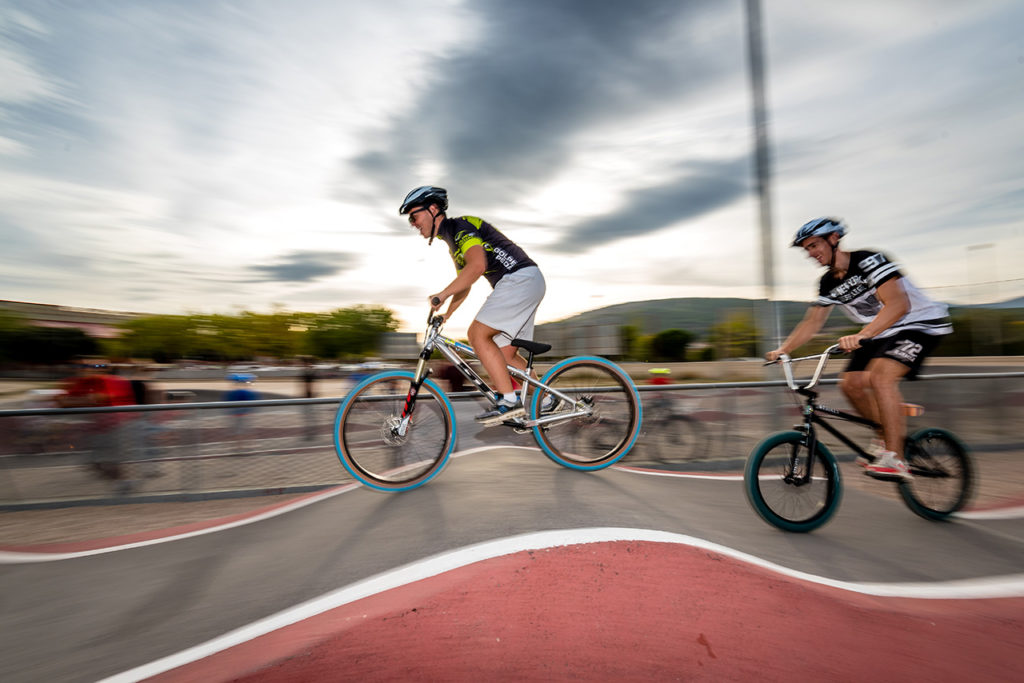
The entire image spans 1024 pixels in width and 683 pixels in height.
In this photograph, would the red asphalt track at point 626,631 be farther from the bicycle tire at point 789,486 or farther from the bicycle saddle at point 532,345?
the bicycle saddle at point 532,345

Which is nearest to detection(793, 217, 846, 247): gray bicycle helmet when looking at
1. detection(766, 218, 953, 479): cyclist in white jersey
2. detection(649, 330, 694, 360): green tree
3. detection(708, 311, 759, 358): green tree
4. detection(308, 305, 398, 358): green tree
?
detection(766, 218, 953, 479): cyclist in white jersey

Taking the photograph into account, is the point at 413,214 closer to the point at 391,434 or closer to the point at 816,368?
the point at 391,434

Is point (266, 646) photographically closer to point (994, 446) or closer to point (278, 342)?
point (994, 446)

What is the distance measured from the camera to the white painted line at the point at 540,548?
2617 millimetres

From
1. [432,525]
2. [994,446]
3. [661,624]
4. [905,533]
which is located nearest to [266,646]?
Result: [432,525]

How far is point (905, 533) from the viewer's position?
3.97 meters

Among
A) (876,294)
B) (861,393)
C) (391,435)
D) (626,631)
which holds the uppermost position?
(876,294)

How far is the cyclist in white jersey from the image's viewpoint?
4012 mm

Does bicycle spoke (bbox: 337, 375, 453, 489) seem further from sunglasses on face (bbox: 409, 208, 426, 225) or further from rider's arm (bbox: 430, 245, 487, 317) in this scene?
sunglasses on face (bbox: 409, 208, 426, 225)

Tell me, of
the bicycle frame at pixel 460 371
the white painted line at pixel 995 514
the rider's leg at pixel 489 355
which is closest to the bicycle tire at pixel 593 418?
the bicycle frame at pixel 460 371

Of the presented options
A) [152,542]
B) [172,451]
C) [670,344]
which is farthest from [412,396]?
[670,344]

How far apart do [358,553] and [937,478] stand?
13.7 ft

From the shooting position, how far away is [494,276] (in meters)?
4.45

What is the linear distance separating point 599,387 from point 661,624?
2.37 metres
